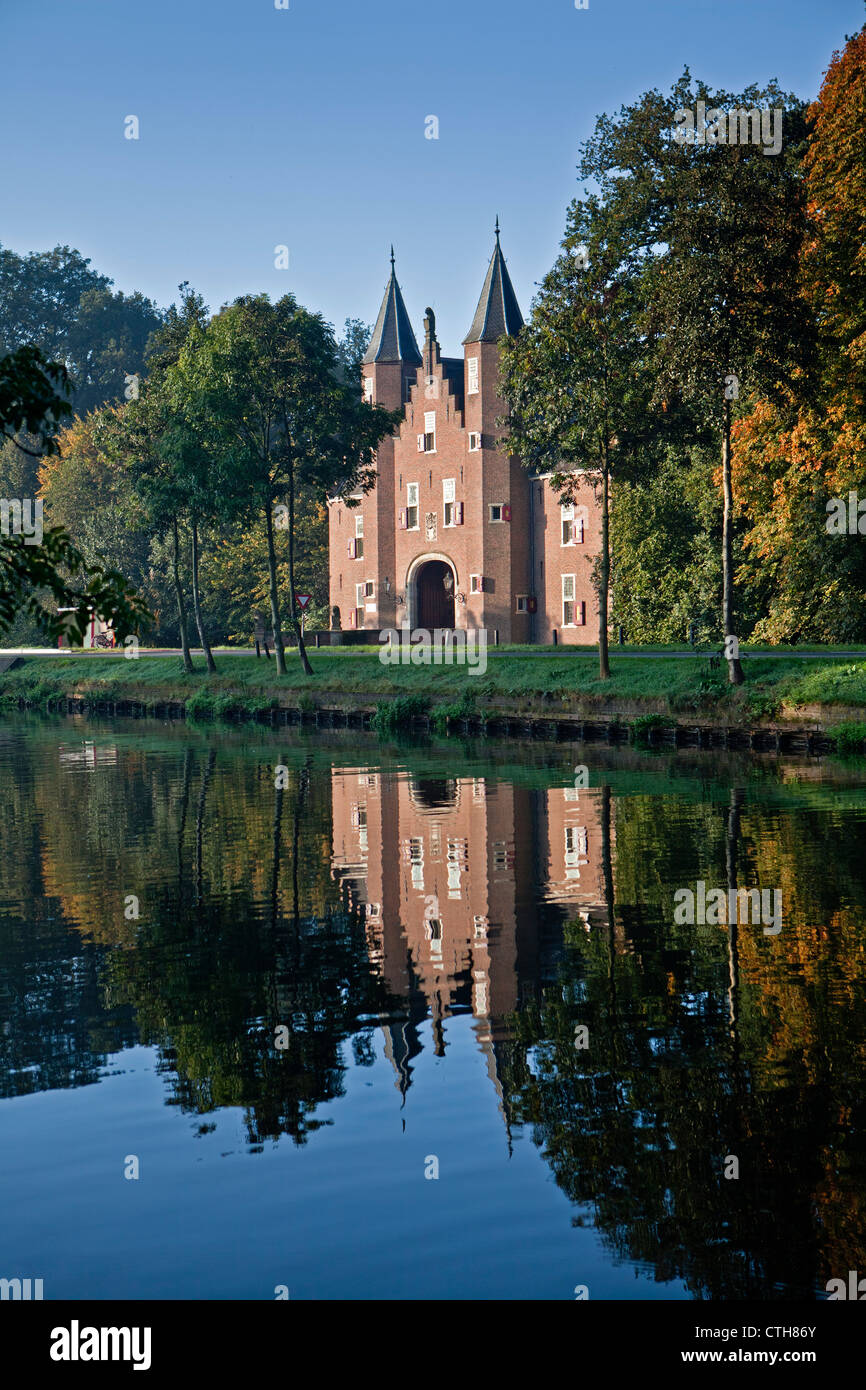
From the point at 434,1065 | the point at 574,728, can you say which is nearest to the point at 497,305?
the point at 574,728

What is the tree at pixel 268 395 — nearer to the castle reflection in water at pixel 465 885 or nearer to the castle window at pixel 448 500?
the castle window at pixel 448 500

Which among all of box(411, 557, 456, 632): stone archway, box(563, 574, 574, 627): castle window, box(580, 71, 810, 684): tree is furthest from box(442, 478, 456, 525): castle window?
box(580, 71, 810, 684): tree


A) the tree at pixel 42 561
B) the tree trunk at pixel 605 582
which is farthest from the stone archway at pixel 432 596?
the tree at pixel 42 561

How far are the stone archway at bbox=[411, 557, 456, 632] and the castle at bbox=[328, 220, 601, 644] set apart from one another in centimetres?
5

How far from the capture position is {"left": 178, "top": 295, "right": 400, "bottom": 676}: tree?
4509 centimetres

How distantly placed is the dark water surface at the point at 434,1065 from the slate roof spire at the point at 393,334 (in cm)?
5203

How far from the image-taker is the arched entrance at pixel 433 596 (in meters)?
69.0

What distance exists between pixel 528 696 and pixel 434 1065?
30.8m

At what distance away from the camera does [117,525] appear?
81750 mm

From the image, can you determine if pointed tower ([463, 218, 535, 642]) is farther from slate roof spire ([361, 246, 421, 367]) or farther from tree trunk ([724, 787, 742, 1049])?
tree trunk ([724, 787, 742, 1049])

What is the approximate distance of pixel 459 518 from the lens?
220 feet
